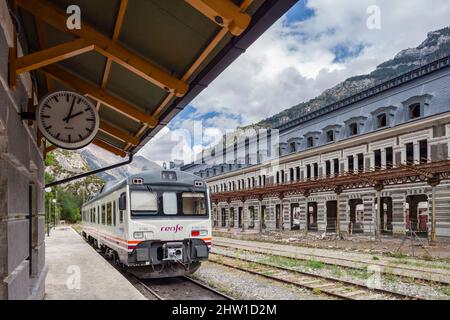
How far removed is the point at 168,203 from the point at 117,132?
3.28 m

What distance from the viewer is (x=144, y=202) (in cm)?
1088

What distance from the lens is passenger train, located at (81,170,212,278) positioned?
1047cm

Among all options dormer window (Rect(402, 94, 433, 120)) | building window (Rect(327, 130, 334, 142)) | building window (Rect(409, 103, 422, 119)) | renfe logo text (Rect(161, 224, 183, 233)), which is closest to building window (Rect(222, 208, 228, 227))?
building window (Rect(327, 130, 334, 142))

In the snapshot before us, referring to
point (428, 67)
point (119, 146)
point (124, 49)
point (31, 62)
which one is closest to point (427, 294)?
point (119, 146)

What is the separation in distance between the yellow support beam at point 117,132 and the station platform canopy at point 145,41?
7.45ft

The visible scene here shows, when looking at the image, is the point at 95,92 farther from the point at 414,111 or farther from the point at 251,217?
the point at 251,217

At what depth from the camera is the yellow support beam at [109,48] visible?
4039mm

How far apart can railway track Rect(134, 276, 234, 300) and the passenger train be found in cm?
40

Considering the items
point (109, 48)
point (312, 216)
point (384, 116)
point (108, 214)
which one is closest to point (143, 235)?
point (108, 214)

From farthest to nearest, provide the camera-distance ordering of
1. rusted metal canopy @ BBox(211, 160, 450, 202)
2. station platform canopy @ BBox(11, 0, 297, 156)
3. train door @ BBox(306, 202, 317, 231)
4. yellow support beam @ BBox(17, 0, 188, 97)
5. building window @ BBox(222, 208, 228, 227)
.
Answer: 1. building window @ BBox(222, 208, 228, 227)
2. train door @ BBox(306, 202, 317, 231)
3. rusted metal canopy @ BBox(211, 160, 450, 202)
4. yellow support beam @ BBox(17, 0, 188, 97)
5. station platform canopy @ BBox(11, 0, 297, 156)

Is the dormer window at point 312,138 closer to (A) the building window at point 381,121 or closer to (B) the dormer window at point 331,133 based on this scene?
(B) the dormer window at point 331,133

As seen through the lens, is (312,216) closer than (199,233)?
No

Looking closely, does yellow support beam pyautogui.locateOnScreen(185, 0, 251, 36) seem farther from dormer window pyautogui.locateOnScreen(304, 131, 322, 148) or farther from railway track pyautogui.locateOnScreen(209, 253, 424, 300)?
dormer window pyautogui.locateOnScreen(304, 131, 322, 148)

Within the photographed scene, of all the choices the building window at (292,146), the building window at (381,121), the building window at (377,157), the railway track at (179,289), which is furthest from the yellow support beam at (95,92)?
the building window at (292,146)
